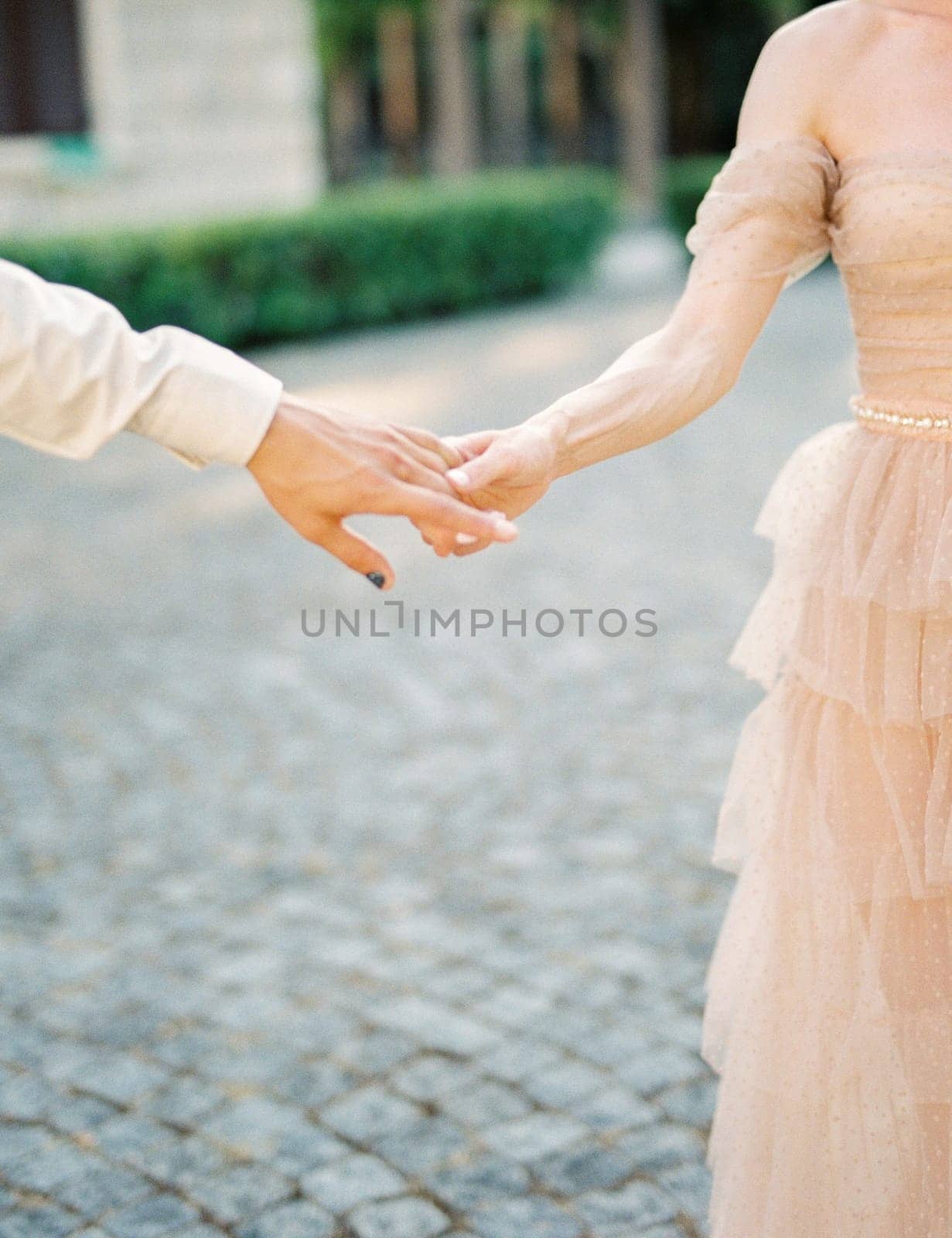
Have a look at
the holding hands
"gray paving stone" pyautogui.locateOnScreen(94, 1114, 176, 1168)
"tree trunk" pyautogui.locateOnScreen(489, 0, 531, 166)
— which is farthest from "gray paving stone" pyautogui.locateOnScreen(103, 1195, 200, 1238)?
"tree trunk" pyautogui.locateOnScreen(489, 0, 531, 166)

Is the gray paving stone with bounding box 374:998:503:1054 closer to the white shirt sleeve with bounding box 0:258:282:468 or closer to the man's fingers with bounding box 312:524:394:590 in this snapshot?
the man's fingers with bounding box 312:524:394:590

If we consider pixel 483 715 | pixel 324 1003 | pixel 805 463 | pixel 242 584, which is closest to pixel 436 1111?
pixel 324 1003

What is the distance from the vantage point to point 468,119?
2323 cm

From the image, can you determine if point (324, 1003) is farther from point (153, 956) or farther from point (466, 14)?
point (466, 14)

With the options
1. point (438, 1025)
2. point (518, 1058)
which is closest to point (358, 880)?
point (438, 1025)

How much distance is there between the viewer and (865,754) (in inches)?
74.5

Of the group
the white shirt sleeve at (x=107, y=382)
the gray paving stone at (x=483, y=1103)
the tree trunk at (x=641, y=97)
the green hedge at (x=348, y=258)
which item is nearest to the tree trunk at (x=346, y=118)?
the tree trunk at (x=641, y=97)

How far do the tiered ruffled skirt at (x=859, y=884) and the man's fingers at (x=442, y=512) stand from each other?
429mm

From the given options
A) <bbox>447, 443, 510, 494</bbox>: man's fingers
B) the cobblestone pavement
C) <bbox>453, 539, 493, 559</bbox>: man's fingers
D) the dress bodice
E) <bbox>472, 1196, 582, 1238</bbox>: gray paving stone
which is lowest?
the cobblestone pavement

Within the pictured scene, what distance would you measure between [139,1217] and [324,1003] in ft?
2.49

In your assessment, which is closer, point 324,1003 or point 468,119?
point 324,1003

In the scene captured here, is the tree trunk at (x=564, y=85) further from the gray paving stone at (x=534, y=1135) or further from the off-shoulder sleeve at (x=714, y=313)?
the off-shoulder sleeve at (x=714, y=313)

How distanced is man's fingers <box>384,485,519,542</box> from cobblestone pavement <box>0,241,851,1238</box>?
1235mm

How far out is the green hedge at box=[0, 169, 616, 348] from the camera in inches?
443
